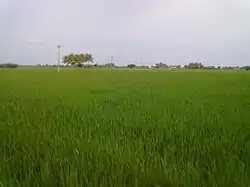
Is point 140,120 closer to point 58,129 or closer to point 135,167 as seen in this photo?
point 58,129

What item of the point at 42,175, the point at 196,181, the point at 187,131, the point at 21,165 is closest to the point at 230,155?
the point at 196,181

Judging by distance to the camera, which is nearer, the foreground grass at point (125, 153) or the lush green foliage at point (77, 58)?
the foreground grass at point (125, 153)

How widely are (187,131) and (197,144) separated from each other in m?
0.71

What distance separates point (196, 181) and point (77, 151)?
1.04 m

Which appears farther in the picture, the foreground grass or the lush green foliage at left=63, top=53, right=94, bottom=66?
the lush green foliage at left=63, top=53, right=94, bottom=66

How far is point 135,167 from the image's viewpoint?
2477mm

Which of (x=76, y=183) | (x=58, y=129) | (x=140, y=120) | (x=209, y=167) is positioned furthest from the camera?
(x=140, y=120)

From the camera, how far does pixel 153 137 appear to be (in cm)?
372

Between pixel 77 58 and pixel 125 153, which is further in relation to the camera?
pixel 77 58

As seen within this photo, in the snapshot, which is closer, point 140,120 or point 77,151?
point 77,151

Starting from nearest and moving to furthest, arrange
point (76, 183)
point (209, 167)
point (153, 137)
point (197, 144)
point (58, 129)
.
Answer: point (76, 183)
point (209, 167)
point (197, 144)
point (153, 137)
point (58, 129)

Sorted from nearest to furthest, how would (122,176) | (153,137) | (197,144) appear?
(122,176) → (197,144) → (153,137)

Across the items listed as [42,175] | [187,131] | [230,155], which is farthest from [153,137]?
[42,175]

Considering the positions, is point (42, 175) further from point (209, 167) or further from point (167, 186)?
point (209, 167)
